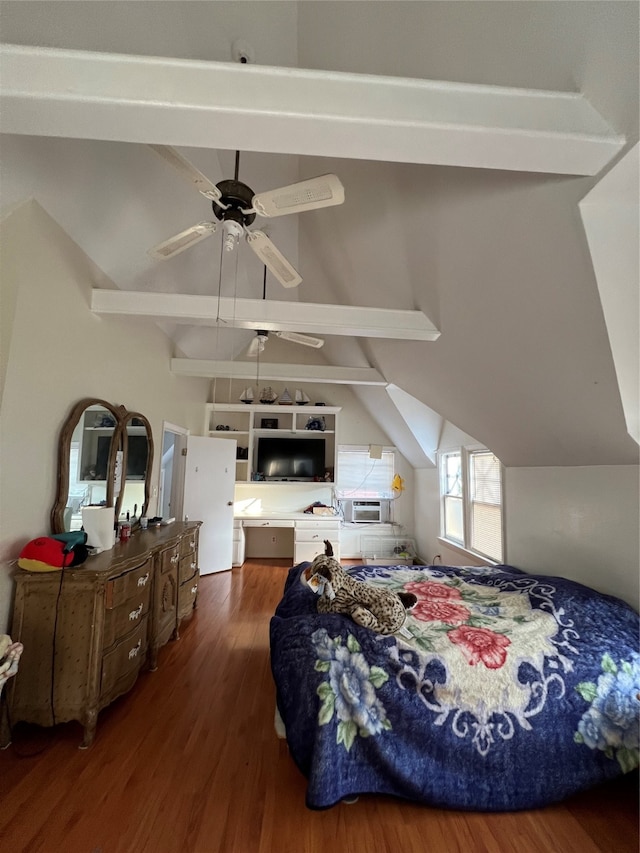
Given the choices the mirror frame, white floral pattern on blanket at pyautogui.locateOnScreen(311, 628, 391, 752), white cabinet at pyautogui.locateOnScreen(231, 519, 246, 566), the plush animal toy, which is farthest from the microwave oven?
white floral pattern on blanket at pyautogui.locateOnScreen(311, 628, 391, 752)

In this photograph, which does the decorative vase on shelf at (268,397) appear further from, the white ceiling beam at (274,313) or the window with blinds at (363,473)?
the white ceiling beam at (274,313)

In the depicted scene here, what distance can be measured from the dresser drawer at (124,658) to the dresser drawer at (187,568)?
2.16ft

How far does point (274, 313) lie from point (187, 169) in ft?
3.86

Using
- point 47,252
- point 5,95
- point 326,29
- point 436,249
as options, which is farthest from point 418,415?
point 5,95

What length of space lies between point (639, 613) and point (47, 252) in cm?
392

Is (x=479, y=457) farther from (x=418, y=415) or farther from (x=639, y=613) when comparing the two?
(x=639, y=613)

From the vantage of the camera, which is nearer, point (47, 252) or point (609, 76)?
point (609, 76)

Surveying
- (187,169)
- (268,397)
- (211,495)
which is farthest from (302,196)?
(268,397)

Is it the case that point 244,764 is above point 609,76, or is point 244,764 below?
below

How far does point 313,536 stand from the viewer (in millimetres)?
4902

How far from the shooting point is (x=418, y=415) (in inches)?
183

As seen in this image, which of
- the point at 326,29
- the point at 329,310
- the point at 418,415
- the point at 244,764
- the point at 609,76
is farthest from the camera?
the point at 418,415

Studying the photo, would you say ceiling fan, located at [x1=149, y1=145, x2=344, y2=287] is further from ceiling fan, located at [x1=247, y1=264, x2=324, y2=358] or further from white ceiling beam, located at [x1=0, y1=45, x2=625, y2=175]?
ceiling fan, located at [x1=247, y1=264, x2=324, y2=358]

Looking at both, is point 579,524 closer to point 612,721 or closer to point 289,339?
point 612,721
